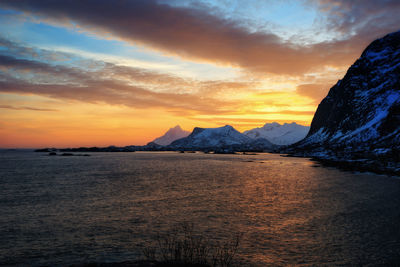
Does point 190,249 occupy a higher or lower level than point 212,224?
higher

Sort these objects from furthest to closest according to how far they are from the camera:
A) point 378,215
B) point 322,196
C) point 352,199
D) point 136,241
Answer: point 322,196, point 352,199, point 378,215, point 136,241

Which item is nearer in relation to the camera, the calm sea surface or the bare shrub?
the bare shrub

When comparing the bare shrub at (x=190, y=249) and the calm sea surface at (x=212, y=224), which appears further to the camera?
the calm sea surface at (x=212, y=224)

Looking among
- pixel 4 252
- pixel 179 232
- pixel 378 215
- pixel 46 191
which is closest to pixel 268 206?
pixel 378 215

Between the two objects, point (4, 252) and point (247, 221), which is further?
point (247, 221)

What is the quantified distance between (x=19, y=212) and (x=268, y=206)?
33.4 metres

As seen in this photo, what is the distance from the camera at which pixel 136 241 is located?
960 inches

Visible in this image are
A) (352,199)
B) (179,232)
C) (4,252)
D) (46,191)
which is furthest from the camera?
(46,191)

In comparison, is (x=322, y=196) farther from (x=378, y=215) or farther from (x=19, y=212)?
(x=19, y=212)

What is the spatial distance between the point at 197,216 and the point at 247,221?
6078 millimetres

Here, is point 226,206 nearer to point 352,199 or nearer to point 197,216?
point 197,216

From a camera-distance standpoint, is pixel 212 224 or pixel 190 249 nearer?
pixel 190 249

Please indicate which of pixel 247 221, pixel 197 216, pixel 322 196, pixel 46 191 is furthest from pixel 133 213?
pixel 322 196

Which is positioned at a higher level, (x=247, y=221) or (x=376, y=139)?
(x=376, y=139)
